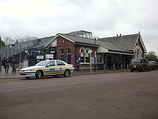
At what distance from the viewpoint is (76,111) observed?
5.37 meters

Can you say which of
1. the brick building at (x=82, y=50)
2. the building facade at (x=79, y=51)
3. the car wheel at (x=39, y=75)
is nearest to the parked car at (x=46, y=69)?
the car wheel at (x=39, y=75)

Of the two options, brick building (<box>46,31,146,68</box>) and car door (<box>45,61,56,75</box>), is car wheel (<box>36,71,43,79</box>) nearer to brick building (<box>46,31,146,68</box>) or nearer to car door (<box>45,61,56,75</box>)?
car door (<box>45,61,56,75</box>)

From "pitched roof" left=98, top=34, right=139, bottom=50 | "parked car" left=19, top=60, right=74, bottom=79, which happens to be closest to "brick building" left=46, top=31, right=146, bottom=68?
"pitched roof" left=98, top=34, right=139, bottom=50

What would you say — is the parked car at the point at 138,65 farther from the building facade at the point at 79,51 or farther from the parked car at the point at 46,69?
the parked car at the point at 46,69

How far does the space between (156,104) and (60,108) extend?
3.41 meters

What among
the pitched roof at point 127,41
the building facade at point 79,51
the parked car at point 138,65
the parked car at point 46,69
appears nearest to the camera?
the parked car at point 46,69

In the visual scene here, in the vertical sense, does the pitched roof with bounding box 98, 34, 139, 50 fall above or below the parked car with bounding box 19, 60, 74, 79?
above

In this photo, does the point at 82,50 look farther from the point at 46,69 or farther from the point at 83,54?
the point at 46,69

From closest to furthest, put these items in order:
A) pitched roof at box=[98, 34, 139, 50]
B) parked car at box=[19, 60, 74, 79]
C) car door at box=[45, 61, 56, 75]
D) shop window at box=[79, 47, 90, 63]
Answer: parked car at box=[19, 60, 74, 79] → car door at box=[45, 61, 56, 75] → shop window at box=[79, 47, 90, 63] → pitched roof at box=[98, 34, 139, 50]

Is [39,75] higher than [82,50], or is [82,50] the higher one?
[82,50]

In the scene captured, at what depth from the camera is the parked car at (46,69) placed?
14.2 metres

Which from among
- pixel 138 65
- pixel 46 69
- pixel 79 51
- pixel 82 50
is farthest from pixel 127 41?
pixel 46 69

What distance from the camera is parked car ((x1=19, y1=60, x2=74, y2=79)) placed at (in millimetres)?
14242

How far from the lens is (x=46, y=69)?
15.0 metres
